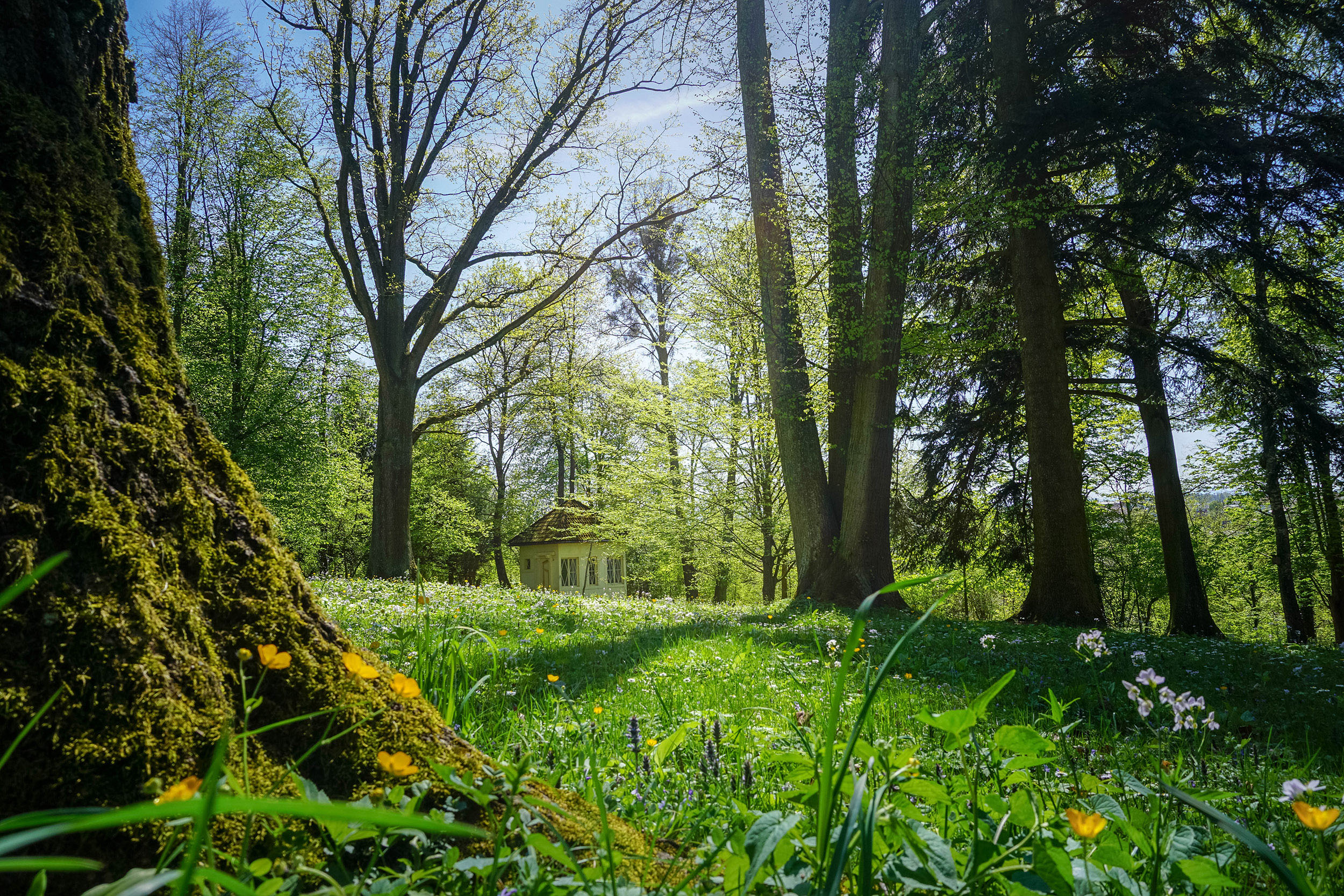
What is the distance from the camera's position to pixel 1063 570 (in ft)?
30.1

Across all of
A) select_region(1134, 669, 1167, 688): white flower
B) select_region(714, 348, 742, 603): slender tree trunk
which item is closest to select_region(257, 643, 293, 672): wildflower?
select_region(1134, 669, 1167, 688): white flower

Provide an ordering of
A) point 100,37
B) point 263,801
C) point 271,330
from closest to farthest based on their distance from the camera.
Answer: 1. point 263,801
2. point 100,37
3. point 271,330

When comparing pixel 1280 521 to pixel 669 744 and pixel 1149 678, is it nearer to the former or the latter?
pixel 1149 678

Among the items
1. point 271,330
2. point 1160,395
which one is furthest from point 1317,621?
point 271,330

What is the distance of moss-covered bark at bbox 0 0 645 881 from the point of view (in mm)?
1079

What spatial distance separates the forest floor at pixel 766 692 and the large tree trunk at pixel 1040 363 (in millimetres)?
1374

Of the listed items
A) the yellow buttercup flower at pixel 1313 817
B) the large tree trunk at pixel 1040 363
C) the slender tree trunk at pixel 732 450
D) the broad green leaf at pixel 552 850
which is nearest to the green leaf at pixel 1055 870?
the yellow buttercup flower at pixel 1313 817

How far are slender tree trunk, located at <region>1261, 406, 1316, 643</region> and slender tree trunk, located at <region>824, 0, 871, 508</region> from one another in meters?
5.17

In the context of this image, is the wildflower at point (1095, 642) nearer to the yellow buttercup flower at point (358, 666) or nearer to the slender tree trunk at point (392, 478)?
the yellow buttercup flower at point (358, 666)

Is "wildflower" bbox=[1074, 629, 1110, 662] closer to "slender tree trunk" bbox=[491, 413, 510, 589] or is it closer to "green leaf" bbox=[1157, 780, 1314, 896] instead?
"green leaf" bbox=[1157, 780, 1314, 896]

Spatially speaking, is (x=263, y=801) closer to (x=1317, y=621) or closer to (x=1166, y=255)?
(x=1166, y=255)

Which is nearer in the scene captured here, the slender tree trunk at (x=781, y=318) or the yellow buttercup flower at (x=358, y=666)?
the yellow buttercup flower at (x=358, y=666)

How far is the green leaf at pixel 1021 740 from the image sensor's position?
1.17 meters

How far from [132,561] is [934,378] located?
1256 centimetres
